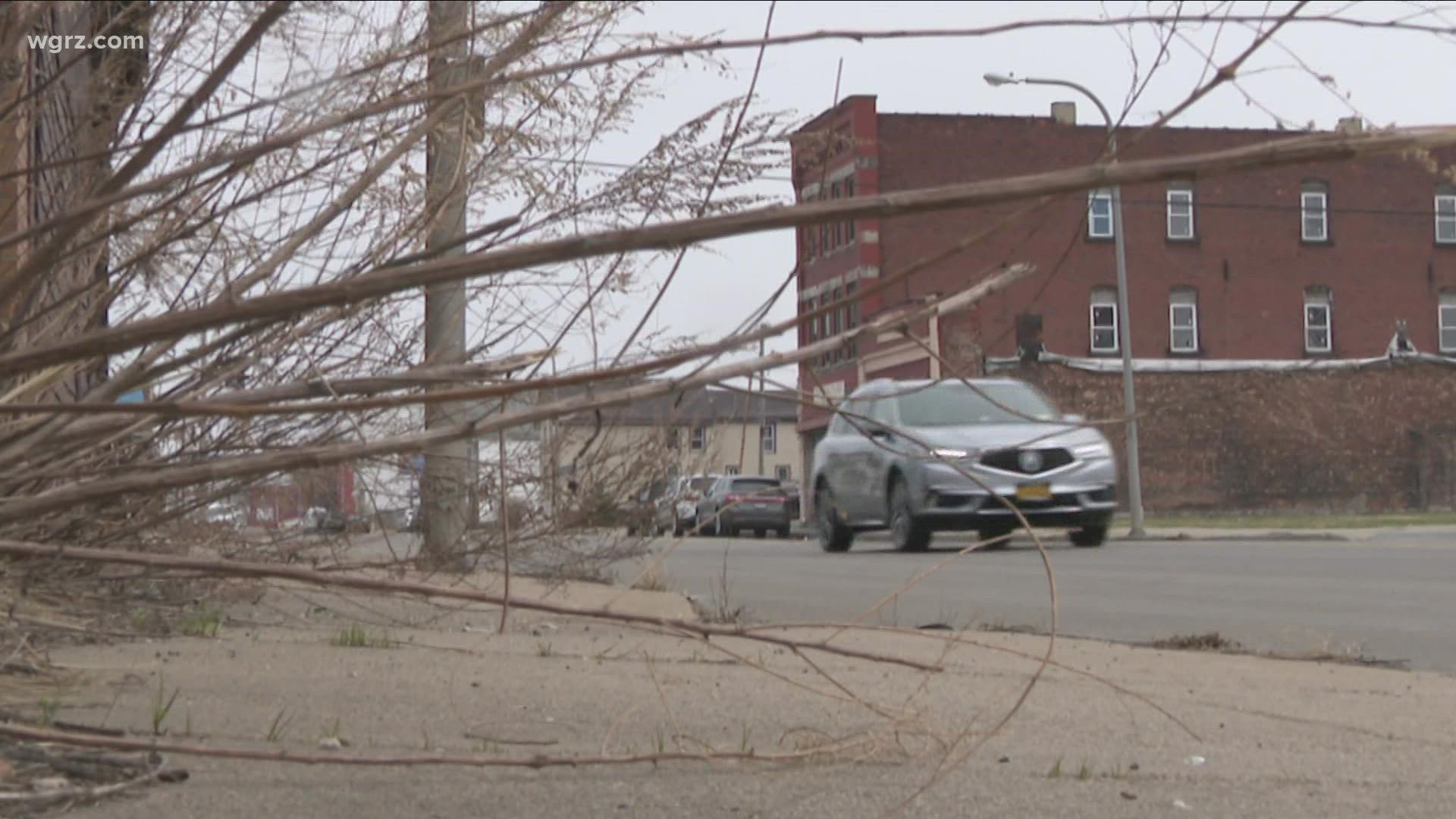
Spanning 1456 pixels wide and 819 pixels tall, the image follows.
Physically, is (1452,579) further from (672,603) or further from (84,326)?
(84,326)

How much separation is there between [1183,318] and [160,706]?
4868cm

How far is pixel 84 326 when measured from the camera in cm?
405

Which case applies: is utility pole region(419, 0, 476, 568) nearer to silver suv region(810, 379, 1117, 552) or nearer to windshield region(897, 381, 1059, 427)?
silver suv region(810, 379, 1117, 552)

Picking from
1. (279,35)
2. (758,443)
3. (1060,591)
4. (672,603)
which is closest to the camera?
(279,35)

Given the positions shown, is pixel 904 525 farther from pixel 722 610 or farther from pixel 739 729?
pixel 739 729

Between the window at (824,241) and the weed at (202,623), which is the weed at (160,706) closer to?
the weed at (202,623)

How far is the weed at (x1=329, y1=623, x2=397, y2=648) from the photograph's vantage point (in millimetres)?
5555

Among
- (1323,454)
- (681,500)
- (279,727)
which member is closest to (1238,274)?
(1323,454)

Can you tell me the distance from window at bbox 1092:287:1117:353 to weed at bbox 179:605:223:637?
143 feet

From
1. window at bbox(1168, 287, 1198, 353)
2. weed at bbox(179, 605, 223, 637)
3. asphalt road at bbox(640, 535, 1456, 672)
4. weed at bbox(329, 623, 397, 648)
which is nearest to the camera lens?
weed at bbox(329, 623, 397, 648)

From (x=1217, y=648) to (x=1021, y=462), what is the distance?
7782 millimetres

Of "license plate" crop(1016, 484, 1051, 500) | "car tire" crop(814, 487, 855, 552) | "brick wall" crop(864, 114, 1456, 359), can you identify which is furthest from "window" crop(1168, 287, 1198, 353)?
"license plate" crop(1016, 484, 1051, 500)

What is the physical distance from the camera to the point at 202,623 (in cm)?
584

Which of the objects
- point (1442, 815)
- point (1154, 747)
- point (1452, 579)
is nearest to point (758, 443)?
point (1154, 747)
